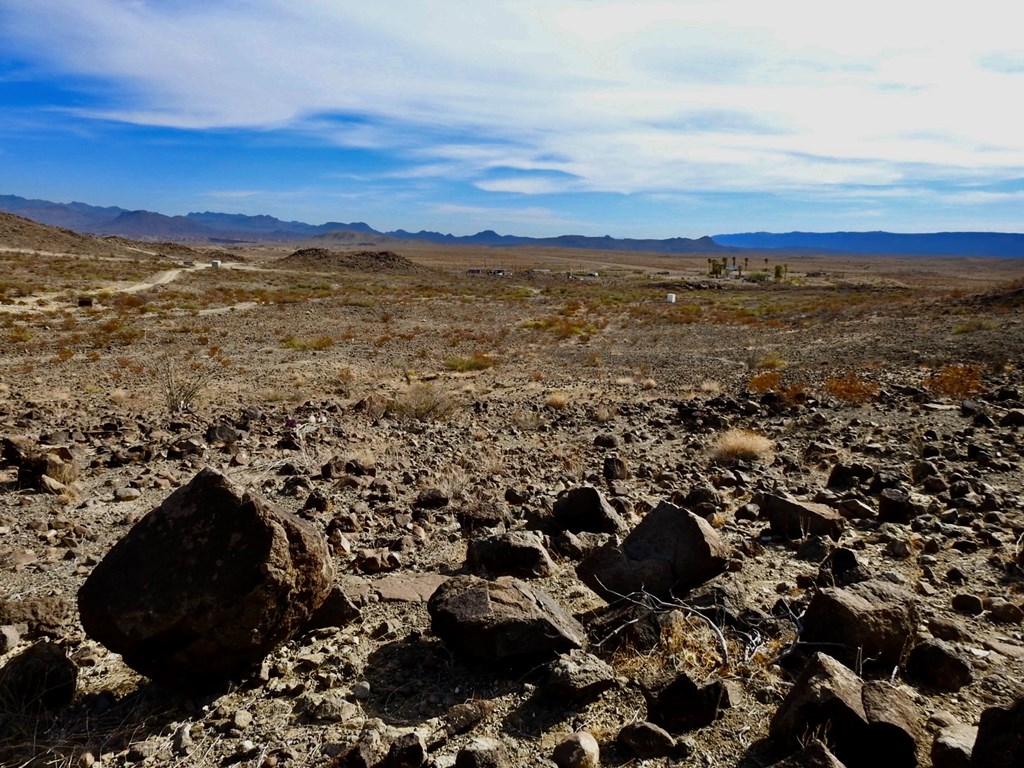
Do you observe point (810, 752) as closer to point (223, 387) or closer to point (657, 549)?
point (657, 549)

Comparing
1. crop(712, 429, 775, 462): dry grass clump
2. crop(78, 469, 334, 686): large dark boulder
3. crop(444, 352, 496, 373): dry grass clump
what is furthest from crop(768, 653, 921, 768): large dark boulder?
crop(444, 352, 496, 373): dry grass clump

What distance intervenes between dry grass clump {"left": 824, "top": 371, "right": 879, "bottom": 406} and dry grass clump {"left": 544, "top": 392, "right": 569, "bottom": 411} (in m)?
4.78

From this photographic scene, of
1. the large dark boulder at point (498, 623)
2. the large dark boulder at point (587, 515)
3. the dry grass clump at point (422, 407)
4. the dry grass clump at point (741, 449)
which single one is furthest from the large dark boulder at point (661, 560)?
the dry grass clump at point (422, 407)

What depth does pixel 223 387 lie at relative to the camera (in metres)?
14.1

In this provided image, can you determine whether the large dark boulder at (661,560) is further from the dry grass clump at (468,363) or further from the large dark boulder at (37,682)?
the dry grass clump at (468,363)

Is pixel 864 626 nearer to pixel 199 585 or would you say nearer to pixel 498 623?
pixel 498 623

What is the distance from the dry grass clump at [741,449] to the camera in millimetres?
8172

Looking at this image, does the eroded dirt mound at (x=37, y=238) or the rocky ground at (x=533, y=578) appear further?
the eroded dirt mound at (x=37, y=238)

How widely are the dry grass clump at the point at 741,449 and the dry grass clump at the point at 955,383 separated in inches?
192

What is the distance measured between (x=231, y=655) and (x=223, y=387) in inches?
471

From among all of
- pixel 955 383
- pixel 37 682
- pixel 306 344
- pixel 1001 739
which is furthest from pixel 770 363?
pixel 37 682

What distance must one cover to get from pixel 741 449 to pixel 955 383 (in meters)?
6.01

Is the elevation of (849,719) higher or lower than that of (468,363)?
higher

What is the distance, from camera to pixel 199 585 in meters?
3.05
